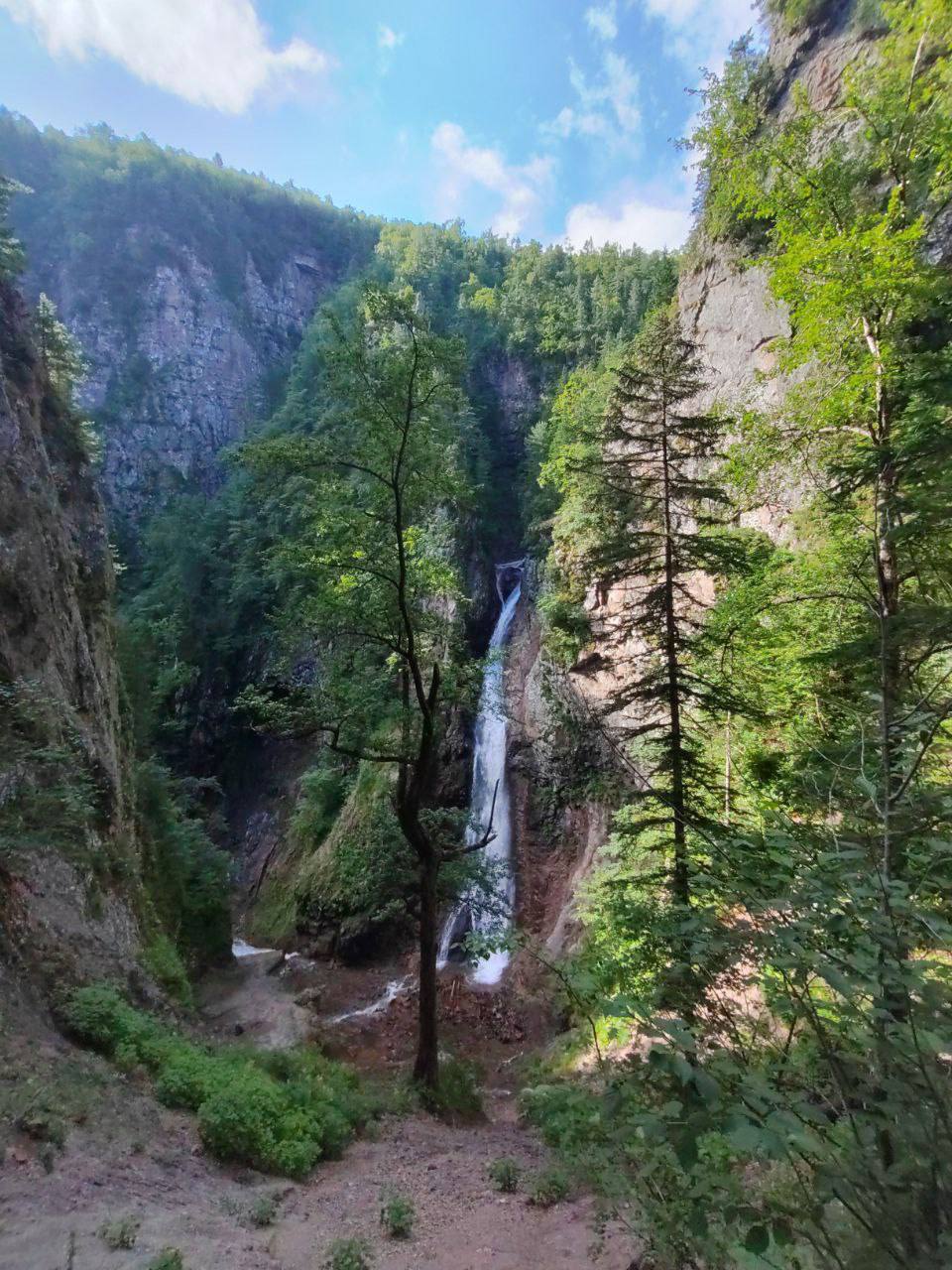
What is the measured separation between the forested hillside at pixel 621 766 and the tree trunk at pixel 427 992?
0.06m

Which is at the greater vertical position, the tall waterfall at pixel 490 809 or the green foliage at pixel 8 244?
the green foliage at pixel 8 244

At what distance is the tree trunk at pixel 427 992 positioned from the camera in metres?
9.83

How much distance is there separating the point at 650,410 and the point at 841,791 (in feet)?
24.4

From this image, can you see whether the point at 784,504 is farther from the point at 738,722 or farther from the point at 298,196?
the point at 298,196

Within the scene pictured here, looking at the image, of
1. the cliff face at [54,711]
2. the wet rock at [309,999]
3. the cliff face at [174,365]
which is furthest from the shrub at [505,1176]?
the cliff face at [174,365]

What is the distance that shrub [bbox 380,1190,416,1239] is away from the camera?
5.56 metres

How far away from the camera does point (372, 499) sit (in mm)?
9836

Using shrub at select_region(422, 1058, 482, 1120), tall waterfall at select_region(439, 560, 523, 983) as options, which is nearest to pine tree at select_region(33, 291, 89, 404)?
tall waterfall at select_region(439, 560, 523, 983)

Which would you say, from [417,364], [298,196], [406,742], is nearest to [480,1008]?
[406,742]

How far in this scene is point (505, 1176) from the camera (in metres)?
6.78

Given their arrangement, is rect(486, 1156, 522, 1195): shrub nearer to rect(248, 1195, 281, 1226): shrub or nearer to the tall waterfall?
rect(248, 1195, 281, 1226): shrub

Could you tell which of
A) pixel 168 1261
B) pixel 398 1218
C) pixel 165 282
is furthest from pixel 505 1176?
pixel 165 282

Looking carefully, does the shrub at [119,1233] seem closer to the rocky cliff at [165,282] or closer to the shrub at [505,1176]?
the shrub at [505,1176]

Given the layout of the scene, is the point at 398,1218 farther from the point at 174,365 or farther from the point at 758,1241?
the point at 174,365
